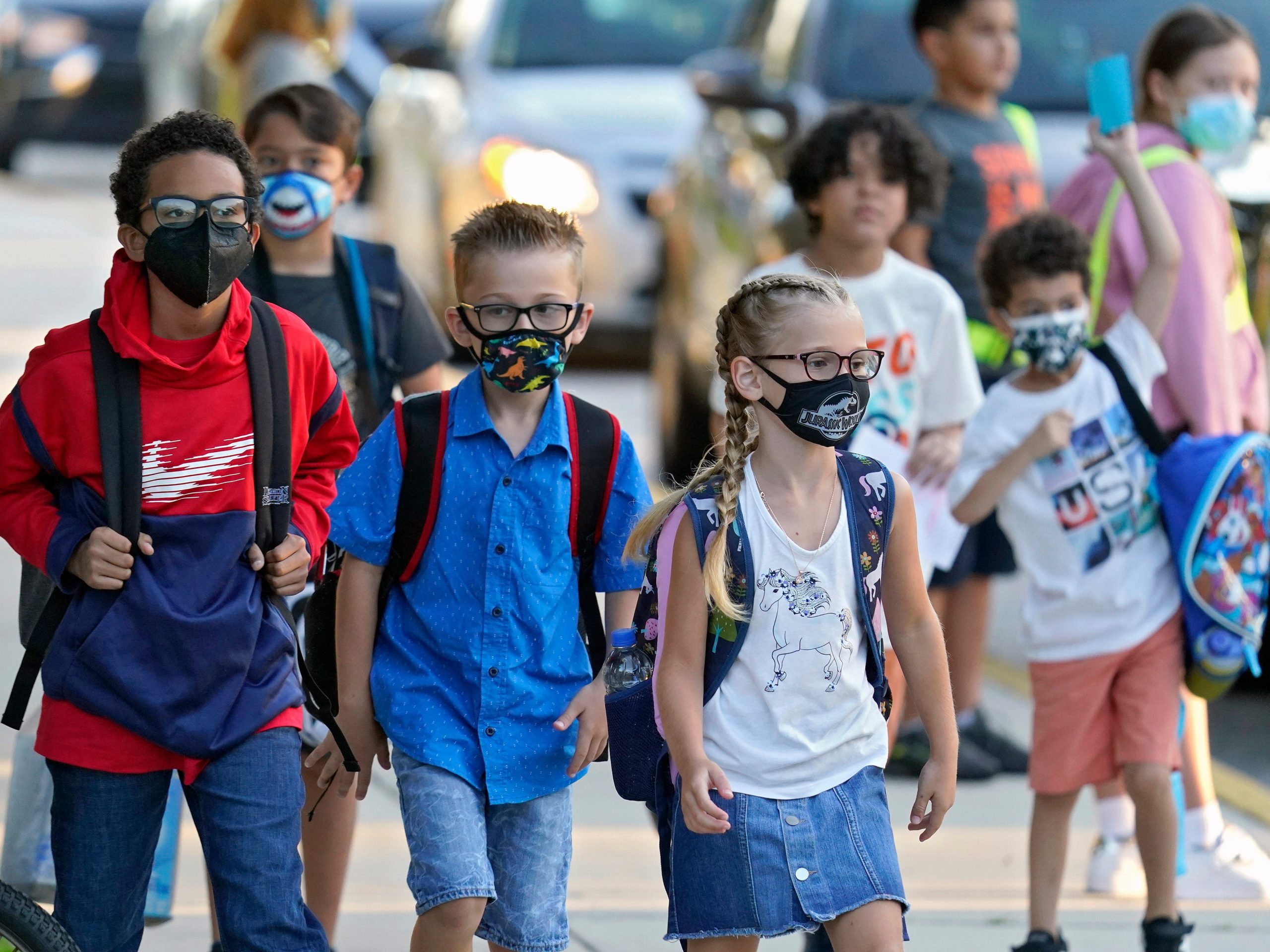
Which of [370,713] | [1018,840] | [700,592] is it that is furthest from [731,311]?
[1018,840]

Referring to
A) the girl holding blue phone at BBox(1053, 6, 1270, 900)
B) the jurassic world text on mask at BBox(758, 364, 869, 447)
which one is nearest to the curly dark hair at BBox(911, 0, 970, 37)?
the girl holding blue phone at BBox(1053, 6, 1270, 900)

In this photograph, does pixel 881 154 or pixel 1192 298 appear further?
pixel 1192 298

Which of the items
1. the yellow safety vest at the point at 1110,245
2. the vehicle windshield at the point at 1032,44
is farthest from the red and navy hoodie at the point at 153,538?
the vehicle windshield at the point at 1032,44

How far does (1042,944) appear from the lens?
4.41 m

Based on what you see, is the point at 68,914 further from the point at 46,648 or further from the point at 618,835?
the point at 618,835

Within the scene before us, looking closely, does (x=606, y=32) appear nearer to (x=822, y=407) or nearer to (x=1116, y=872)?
(x=1116, y=872)

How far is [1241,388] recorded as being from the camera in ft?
17.1

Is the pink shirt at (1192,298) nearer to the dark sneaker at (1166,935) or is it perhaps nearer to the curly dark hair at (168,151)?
the dark sneaker at (1166,935)

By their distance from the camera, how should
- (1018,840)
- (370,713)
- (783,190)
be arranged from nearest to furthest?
(370,713) < (1018,840) < (783,190)

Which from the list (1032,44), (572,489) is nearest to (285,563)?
(572,489)

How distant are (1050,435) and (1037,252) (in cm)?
41

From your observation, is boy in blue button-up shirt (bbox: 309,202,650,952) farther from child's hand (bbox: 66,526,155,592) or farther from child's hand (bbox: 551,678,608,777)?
child's hand (bbox: 66,526,155,592)

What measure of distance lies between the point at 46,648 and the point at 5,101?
1547 cm

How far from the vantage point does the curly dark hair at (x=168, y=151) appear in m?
3.36
